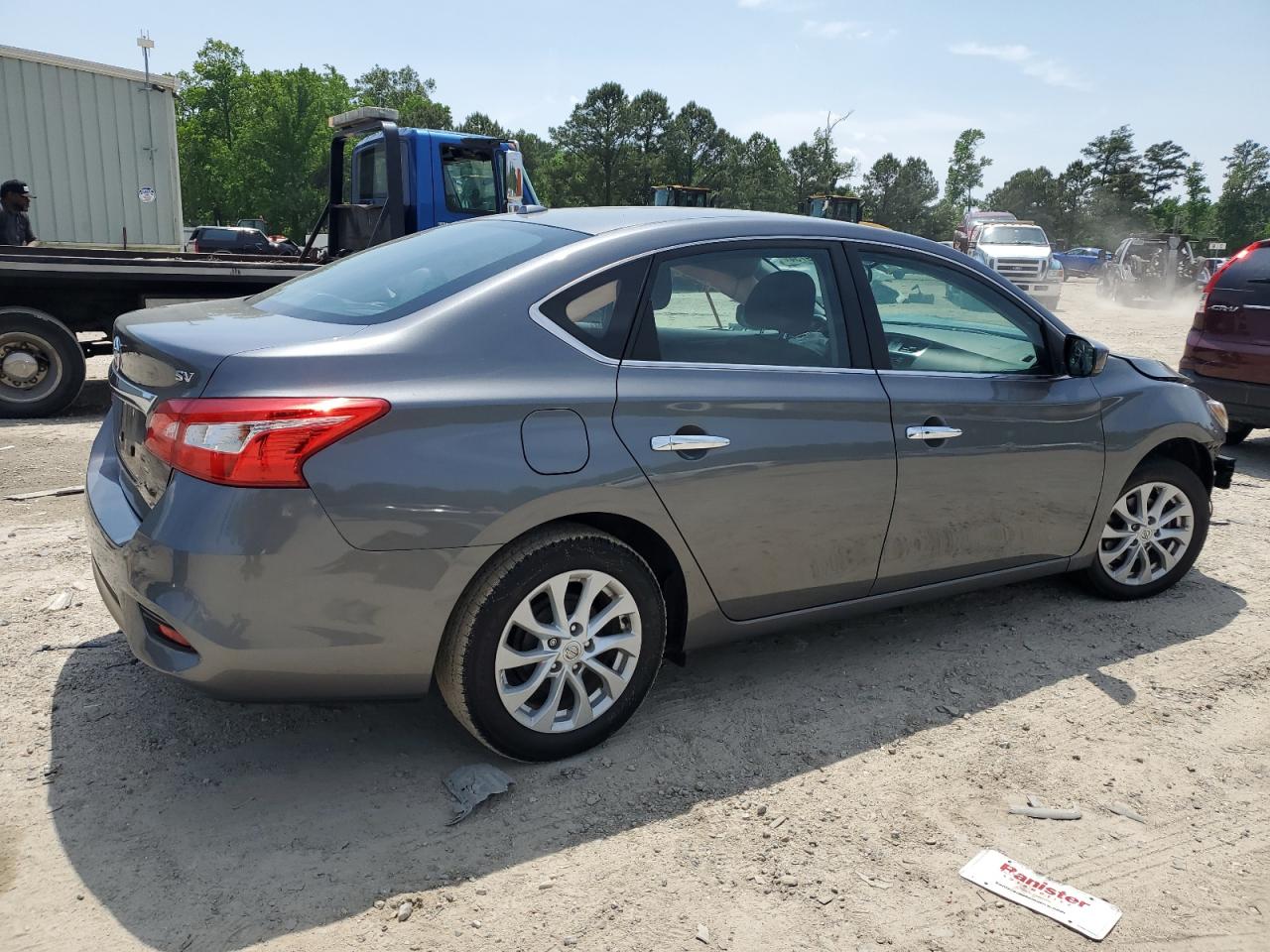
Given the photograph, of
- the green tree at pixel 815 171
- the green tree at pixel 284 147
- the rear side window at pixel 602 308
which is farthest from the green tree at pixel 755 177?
the rear side window at pixel 602 308

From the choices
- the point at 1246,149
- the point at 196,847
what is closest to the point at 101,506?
the point at 196,847

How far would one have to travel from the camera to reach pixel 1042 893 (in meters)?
2.63

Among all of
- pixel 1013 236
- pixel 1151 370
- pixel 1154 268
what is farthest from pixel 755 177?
pixel 1151 370

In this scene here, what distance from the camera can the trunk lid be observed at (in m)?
2.68

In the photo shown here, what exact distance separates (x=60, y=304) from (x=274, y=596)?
7.18m

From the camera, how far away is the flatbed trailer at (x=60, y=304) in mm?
8102

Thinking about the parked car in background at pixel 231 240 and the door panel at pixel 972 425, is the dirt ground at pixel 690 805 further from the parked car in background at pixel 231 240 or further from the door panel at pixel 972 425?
the parked car in background at pixel 231 240

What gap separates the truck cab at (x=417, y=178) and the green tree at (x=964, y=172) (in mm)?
82864

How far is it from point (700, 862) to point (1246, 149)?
86646 mm

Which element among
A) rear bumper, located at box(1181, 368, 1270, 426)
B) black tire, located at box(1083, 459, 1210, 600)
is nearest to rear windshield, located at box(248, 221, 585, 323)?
black tire, located at box(1083, 459, 1210, 600)

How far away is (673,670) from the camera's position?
3.83 meters

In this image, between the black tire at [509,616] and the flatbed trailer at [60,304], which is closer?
the black tire at [509,616]

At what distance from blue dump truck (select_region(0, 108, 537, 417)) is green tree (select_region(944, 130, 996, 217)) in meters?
82.9

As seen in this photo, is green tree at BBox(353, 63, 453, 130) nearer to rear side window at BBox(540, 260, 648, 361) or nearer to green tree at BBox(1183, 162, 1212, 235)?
green tree at BBox(1183, 162, 1212, 235)
